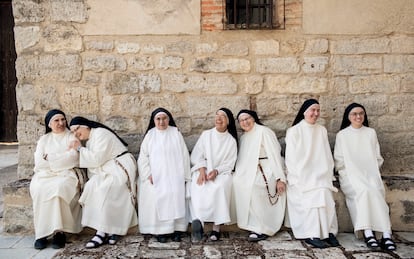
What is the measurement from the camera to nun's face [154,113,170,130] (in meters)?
4.39

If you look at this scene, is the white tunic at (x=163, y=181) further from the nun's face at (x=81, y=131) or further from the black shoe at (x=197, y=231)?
the nun's face at (x=81, y=131)

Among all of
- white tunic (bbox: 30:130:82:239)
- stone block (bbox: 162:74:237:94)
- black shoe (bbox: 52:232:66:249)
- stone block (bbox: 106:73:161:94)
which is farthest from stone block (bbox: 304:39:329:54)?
black shoe (bbox: 52:232:66:249)

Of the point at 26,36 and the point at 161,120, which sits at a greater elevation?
the point at 26,36

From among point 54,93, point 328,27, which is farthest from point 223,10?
point 54,93

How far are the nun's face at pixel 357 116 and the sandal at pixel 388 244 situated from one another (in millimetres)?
1232

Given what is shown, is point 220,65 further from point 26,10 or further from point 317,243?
point 26,10

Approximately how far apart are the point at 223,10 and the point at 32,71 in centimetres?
237

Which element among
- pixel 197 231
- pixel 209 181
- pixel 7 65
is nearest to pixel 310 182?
pixel 209 181

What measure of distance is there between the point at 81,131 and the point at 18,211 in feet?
3.68

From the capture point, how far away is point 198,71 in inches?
190

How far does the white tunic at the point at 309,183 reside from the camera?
402cm

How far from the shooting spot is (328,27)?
4.79 metres

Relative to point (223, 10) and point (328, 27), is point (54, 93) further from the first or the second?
point (328, 27)

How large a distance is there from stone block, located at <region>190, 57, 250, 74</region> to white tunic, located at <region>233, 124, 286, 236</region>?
765 mm
